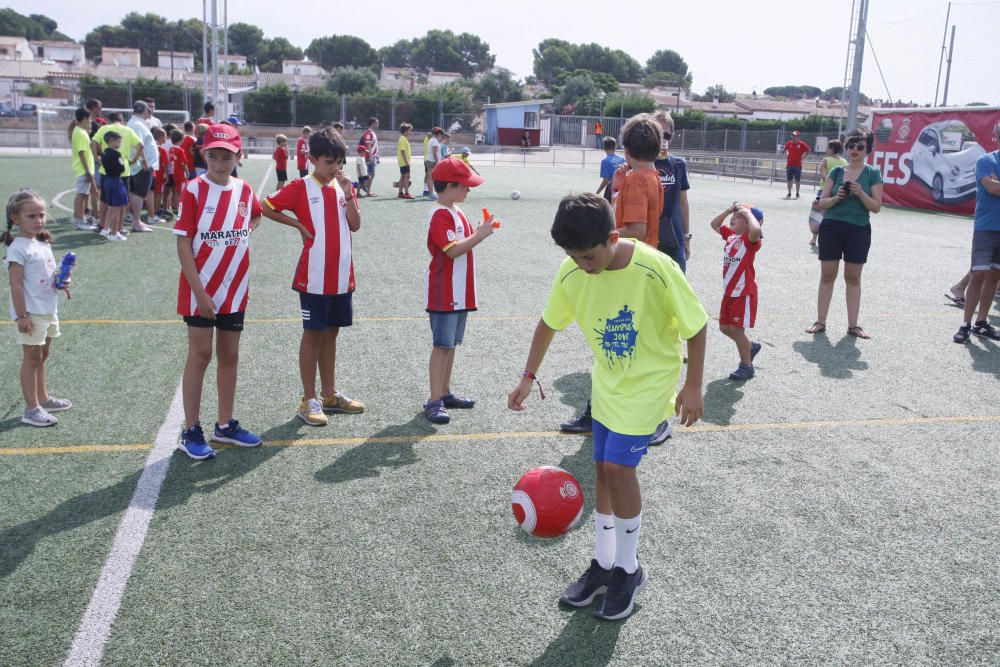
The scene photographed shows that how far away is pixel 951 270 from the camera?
13.1 m

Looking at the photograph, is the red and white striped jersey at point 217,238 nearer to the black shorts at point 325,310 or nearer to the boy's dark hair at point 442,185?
the black shorts at point 325,310

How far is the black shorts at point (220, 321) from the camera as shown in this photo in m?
5.04

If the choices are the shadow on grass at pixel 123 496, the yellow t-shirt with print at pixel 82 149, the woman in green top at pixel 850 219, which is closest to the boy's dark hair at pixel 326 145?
the shadow on grass at pixel 123 496

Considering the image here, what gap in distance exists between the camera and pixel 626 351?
3424 millimetres

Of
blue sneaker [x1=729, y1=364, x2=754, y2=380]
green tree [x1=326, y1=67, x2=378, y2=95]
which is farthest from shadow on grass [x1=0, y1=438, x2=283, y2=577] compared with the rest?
green tree [x1=326, y1=67, x2=378, y2=95]

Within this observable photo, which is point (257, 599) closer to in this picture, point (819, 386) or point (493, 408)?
point (493, 408)

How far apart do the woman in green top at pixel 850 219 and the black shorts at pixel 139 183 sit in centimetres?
1228

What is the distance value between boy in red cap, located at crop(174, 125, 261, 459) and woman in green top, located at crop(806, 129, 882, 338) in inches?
245

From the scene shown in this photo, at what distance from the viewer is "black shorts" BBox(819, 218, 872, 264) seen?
8539mm

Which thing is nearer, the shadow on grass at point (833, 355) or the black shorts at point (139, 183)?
the shadow on grass at point (833, 355)

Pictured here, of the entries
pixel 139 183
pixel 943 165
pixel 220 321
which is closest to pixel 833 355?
pixel 220 321

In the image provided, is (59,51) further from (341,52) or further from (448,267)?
(448,267)

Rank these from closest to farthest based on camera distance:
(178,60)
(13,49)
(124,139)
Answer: (124,139) < (13,49) < (178,60)

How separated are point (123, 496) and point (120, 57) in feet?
478
